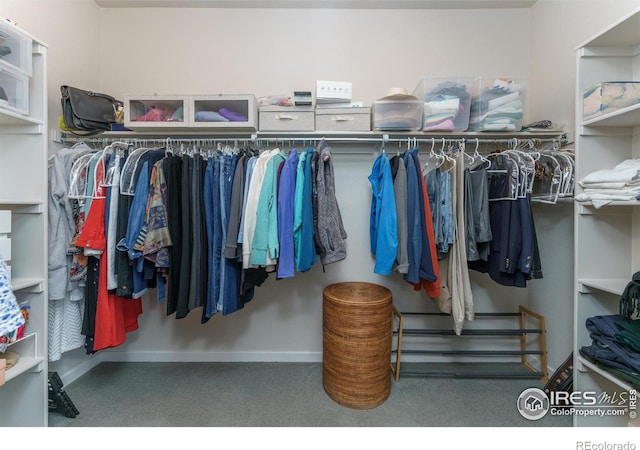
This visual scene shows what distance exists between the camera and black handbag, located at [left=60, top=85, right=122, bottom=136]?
1649 mm

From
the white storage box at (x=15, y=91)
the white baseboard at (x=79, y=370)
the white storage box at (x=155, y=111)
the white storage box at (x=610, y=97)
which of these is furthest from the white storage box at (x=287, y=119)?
the white baseboard at (x=79, y=370)

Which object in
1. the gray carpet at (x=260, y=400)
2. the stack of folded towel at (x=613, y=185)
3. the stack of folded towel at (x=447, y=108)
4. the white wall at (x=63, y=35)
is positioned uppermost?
the white wall at (x=63, y=35)

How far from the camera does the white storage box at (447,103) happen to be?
1.71m

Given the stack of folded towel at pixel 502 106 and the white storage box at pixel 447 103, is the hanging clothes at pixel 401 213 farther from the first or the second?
the stack of folded towel at pixel 502 106

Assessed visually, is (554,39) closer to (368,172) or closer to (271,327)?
(368,172)

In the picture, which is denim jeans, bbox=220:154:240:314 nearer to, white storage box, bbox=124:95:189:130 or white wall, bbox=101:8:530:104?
white storage box, bbox=124:95:189:130

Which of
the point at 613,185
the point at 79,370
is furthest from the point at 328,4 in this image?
the point at 79,370

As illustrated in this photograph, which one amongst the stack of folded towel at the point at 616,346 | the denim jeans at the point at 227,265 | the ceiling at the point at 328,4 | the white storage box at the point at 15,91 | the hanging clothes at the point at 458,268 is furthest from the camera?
the ceiling at the point at 328,4

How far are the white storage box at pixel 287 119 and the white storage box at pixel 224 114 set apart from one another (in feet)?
0.23

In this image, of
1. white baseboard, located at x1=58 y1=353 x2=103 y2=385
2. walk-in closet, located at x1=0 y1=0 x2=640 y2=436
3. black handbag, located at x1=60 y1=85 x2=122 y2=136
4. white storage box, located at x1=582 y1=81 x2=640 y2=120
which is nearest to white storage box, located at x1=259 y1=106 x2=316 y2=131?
walk-in closet, located at x1=0 y1=0 x2=640 y2=436

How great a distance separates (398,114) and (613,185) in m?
1.14

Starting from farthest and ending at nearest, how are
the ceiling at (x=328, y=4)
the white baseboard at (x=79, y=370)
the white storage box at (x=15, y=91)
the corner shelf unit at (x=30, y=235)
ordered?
1. the ceiling at (x=328, y=4)
2. the white baseboard at (x=79, y=370)
3. the corner shelf unit at (x=30, y=235)
4. the white storage box at (x=15, y=91)

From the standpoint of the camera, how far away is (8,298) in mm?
1106
